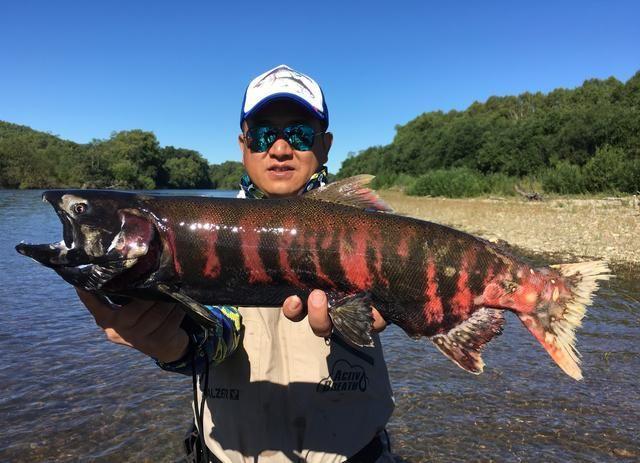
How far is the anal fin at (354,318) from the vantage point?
8.59 ft

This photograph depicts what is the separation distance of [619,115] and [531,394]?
52.0 m

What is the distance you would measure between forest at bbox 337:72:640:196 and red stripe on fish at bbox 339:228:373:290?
136 feet

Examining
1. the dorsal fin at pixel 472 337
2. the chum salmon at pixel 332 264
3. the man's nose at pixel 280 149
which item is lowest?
the dorsal fin at pixel 472 337

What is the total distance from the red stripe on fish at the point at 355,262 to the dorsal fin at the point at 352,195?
0.94 feet

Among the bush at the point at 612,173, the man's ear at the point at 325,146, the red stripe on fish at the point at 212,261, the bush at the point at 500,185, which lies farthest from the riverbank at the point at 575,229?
the bush at the point at 500,185

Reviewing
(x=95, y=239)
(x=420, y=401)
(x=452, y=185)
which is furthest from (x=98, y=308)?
(x=452, y=185)

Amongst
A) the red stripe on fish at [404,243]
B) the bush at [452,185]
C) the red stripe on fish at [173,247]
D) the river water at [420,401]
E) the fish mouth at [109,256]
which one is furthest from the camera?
the bush at [452,185]

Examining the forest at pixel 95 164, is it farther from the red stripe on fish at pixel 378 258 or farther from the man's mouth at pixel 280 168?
the red stripe on fish at pixel 378 258

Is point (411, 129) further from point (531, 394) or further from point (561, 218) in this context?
point (531, 394)

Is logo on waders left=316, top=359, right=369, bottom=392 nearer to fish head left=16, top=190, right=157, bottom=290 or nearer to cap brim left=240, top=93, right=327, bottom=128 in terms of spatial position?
fish head left=16, top=190, right=157, bottom=290

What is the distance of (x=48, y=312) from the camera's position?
37.3ft

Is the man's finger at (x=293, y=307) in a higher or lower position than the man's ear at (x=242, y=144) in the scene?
lower

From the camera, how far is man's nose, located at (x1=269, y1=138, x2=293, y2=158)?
378 cm

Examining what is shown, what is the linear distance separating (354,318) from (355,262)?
327 mm
